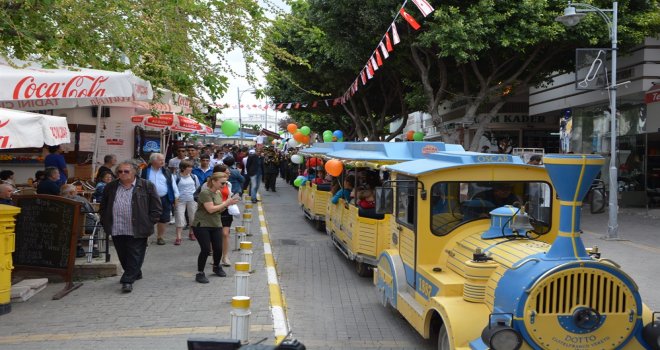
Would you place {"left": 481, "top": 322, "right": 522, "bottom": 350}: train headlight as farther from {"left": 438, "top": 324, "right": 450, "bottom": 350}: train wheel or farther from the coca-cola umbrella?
the coca-cola umbrella

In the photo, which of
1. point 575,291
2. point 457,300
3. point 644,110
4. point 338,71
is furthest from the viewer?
point 338,71

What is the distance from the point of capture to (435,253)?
5.97 meters

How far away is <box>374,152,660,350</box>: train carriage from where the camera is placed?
13.9 feet

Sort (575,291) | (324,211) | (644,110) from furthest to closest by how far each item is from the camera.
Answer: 1. (644,110)
2. (324,211)
3. (575,291)

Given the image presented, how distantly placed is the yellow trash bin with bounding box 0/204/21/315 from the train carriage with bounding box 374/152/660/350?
13.3 feet

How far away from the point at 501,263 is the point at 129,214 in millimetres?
4680

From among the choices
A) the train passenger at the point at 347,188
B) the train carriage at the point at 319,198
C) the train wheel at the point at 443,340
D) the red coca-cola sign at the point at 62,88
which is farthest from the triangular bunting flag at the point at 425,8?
the train wheel at the point at 443,340

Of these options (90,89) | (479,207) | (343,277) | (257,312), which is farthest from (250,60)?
(479,207)

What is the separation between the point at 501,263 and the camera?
4.88 m

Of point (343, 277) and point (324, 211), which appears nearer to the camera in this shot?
point (343, 277)

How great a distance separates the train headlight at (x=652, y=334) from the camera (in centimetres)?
429

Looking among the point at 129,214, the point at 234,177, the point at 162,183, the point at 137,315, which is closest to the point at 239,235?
the point at 162,183

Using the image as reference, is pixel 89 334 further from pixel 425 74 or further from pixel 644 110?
pixel 644 110

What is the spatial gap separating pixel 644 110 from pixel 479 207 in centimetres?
1596
